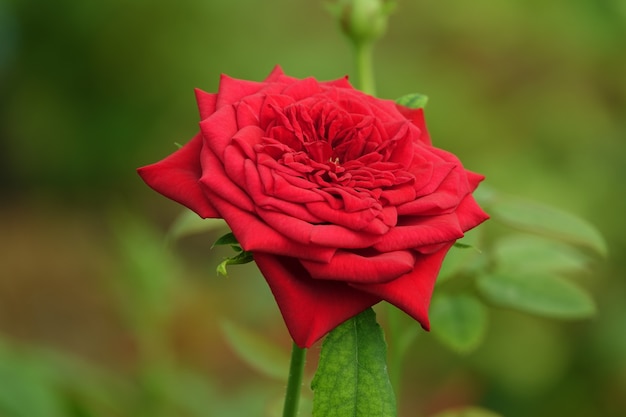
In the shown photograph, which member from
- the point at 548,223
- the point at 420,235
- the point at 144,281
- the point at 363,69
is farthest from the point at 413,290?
the point at 144,281

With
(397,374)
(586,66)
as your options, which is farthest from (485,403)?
(397,374)

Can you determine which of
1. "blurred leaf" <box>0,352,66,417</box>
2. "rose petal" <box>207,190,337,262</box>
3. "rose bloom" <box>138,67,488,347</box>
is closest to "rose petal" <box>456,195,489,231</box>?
"rose bloom" <box>138,67,488,347</box>

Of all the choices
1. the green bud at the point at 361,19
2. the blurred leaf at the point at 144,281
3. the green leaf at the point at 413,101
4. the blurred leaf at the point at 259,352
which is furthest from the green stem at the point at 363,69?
the blurred leaf at the point at 144,281

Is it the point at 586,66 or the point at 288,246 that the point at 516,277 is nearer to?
the point at 288,246

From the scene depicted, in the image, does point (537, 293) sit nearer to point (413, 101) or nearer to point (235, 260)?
point (413, 101)

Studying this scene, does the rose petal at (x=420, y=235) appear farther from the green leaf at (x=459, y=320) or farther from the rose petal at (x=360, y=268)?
the green leaf at (x=459, y=320)

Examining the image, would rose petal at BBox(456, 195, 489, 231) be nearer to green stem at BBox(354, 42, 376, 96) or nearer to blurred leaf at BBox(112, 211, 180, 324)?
green stem at BBox(354, 42, 376, 96)
